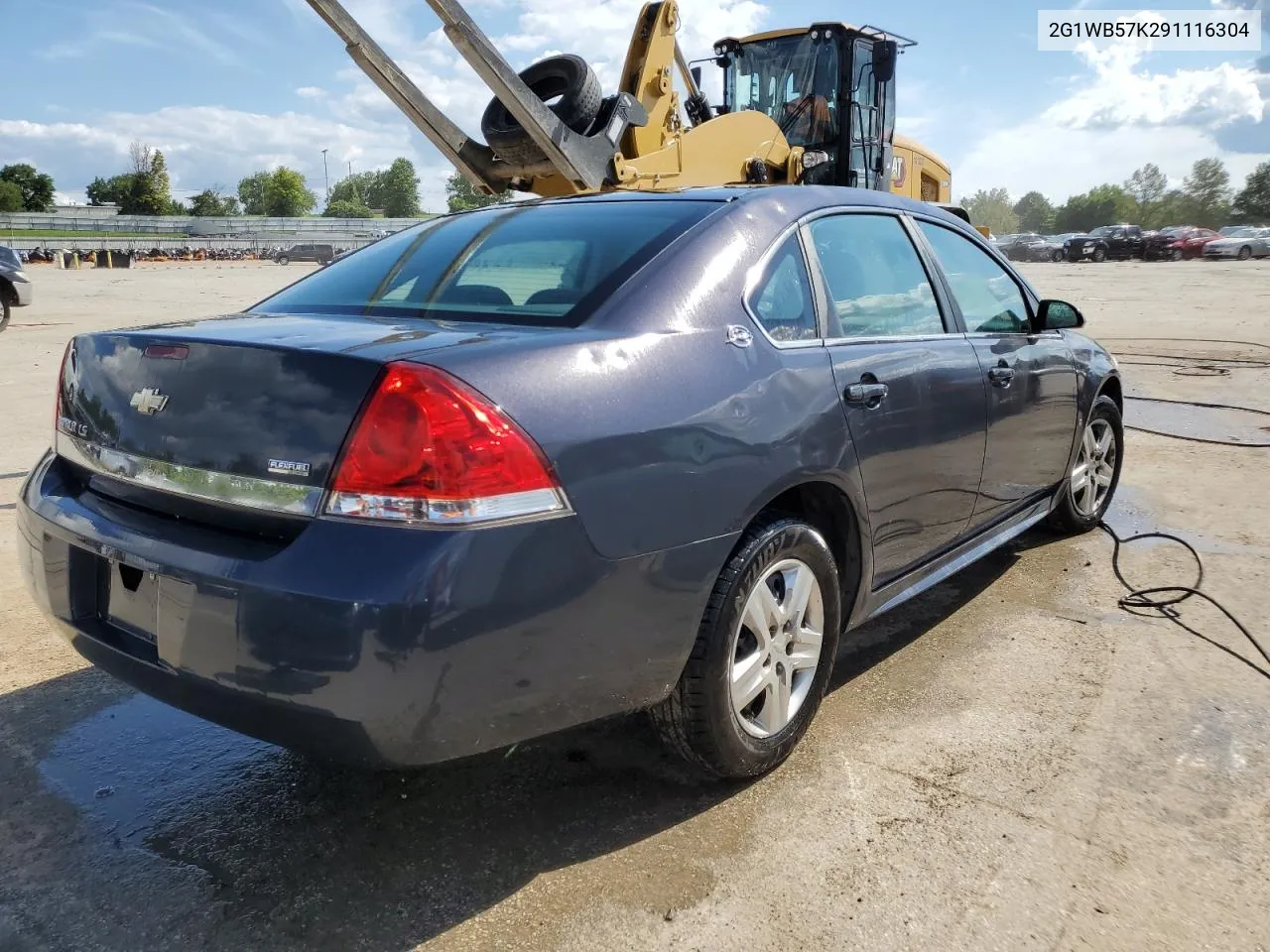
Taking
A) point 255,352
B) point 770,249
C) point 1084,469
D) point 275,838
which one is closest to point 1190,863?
point 770,249

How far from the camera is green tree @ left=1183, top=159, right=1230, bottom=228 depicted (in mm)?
103438

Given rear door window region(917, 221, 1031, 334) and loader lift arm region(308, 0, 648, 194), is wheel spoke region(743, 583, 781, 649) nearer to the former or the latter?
rear door window region(917, 221, 1031, 334)

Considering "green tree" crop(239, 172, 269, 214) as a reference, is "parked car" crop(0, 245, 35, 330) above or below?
below

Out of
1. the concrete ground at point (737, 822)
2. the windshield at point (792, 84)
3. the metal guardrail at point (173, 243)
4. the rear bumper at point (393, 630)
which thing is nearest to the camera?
the rear bumper at point (393, 630)

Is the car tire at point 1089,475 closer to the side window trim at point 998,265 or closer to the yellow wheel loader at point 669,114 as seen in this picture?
the side window trim at point 998,265

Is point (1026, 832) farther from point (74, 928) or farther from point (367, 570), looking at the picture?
point (74, 928)

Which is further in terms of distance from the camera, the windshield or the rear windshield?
the windshield

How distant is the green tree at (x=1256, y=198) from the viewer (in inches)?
3622

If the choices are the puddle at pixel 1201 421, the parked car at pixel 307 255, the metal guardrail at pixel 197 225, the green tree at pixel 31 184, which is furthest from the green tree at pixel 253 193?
the puddle at pixel 1201 421

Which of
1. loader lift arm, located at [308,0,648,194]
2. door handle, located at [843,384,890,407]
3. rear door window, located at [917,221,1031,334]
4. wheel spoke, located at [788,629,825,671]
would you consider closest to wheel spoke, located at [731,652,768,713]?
wheel spoke, located at [788,629,825,671]

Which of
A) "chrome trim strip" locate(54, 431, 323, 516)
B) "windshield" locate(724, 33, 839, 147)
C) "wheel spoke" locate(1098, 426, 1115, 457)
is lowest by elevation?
"wheel spoke" locate(1098, 426, 1115, 457)

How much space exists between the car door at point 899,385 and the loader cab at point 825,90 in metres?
8.41

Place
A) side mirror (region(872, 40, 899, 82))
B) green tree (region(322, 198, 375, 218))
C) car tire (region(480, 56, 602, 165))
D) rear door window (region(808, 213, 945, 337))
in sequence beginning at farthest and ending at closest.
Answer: green tree (region(322, 198, 375, 218)) → side mirror (region(872, 40, 899, 82)) → car tire (region(480, 56, 602, 165)) → rear door window (region(808, 213, 945, 337))

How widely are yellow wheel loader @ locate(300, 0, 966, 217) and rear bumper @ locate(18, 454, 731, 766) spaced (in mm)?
5746
